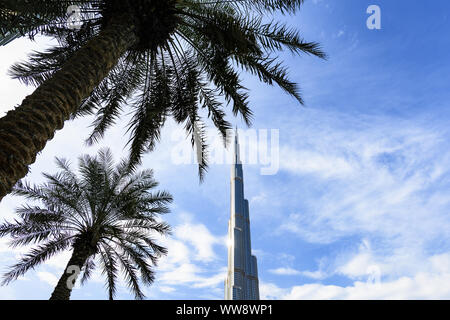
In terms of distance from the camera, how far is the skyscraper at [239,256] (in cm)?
16262

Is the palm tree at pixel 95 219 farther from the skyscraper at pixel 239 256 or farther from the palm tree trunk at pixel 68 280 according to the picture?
the skyscraper at pixel 239 256

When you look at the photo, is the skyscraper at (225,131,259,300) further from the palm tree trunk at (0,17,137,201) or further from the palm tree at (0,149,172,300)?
the palm tree trunk at (0,17,137,201)

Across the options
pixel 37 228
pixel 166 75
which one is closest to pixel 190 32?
pixel 166 75

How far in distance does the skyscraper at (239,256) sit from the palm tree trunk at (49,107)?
153367 mm

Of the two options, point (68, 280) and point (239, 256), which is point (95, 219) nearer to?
point (68, 280)

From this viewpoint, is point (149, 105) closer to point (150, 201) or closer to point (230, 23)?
point (230, 23)

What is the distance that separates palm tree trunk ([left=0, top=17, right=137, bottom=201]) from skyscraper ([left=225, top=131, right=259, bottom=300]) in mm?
153367

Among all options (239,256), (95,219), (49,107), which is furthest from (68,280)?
(239,256)

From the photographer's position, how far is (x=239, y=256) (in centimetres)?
17100

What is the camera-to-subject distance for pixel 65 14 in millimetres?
6316

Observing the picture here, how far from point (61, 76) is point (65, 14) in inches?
142

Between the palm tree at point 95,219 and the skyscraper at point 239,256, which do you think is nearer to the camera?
the palm tree at point 95,219

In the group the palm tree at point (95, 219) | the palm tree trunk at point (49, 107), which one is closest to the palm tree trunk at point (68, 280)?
the palm tree at point (95, 219)
